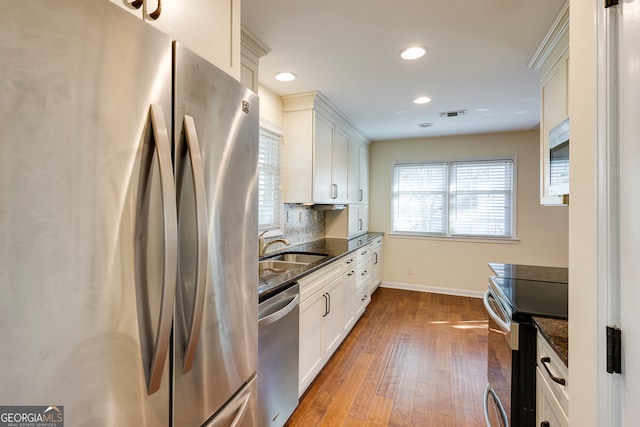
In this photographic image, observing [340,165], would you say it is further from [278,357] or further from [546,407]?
[546,407]

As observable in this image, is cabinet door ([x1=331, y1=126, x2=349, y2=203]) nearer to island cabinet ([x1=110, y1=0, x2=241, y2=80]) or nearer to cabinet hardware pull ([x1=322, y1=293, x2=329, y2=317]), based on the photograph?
cabinet hardware pull ([x1=322, y1=293, x2=329, y2=317])

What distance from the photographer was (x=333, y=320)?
2.57m

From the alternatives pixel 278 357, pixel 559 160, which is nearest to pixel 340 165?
pixel 559 160

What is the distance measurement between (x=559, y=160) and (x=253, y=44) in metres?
1.98

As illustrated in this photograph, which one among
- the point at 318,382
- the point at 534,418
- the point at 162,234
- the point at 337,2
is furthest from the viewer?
the point at 318,382

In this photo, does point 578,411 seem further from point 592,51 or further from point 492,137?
point 492,137

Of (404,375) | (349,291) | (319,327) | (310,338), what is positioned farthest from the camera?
(349,291)

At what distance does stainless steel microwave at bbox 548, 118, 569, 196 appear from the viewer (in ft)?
5.05

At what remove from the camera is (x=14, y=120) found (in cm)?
48

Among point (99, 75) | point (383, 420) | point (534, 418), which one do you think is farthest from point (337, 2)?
point (383, 420)

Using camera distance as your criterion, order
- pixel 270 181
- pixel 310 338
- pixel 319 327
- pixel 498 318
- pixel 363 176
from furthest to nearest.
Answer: pixel 363 176, pixel 270 181, pixel 319 327, pixel 310 338, pixel 498 318

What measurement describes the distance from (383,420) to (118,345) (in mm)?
1869

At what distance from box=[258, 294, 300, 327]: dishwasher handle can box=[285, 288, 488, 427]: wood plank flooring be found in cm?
80

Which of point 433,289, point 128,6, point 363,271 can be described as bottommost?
point 433,289
